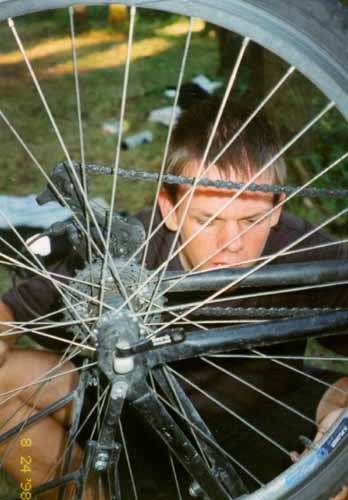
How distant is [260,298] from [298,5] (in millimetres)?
808

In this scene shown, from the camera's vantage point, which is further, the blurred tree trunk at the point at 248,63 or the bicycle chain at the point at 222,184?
the blurred tree trunk at the point at 248,63

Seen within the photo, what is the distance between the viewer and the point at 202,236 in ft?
5.01

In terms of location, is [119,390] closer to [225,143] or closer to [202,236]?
[202,236]

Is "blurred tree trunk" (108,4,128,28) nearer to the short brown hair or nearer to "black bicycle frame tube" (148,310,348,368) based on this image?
the short brown hair

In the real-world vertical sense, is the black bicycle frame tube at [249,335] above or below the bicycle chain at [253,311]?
below

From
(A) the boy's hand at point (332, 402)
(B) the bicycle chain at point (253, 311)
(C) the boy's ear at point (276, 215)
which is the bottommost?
(A) the boy's hand at point (332, 402)

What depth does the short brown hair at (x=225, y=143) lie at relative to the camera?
154 cm

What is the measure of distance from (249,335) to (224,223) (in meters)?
0.31

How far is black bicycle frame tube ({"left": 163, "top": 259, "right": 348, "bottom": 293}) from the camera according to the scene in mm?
1316

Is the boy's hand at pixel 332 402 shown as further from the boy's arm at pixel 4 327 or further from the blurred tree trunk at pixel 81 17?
the blurred tree trunk at pixel 81 17

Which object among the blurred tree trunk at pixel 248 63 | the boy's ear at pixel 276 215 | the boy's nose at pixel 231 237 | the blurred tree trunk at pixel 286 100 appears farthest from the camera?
the blurred tree trunk at pixel 248 63

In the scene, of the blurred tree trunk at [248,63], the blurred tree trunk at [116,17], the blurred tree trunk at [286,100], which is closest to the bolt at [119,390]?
the blurred tree trunk at [286,100]
